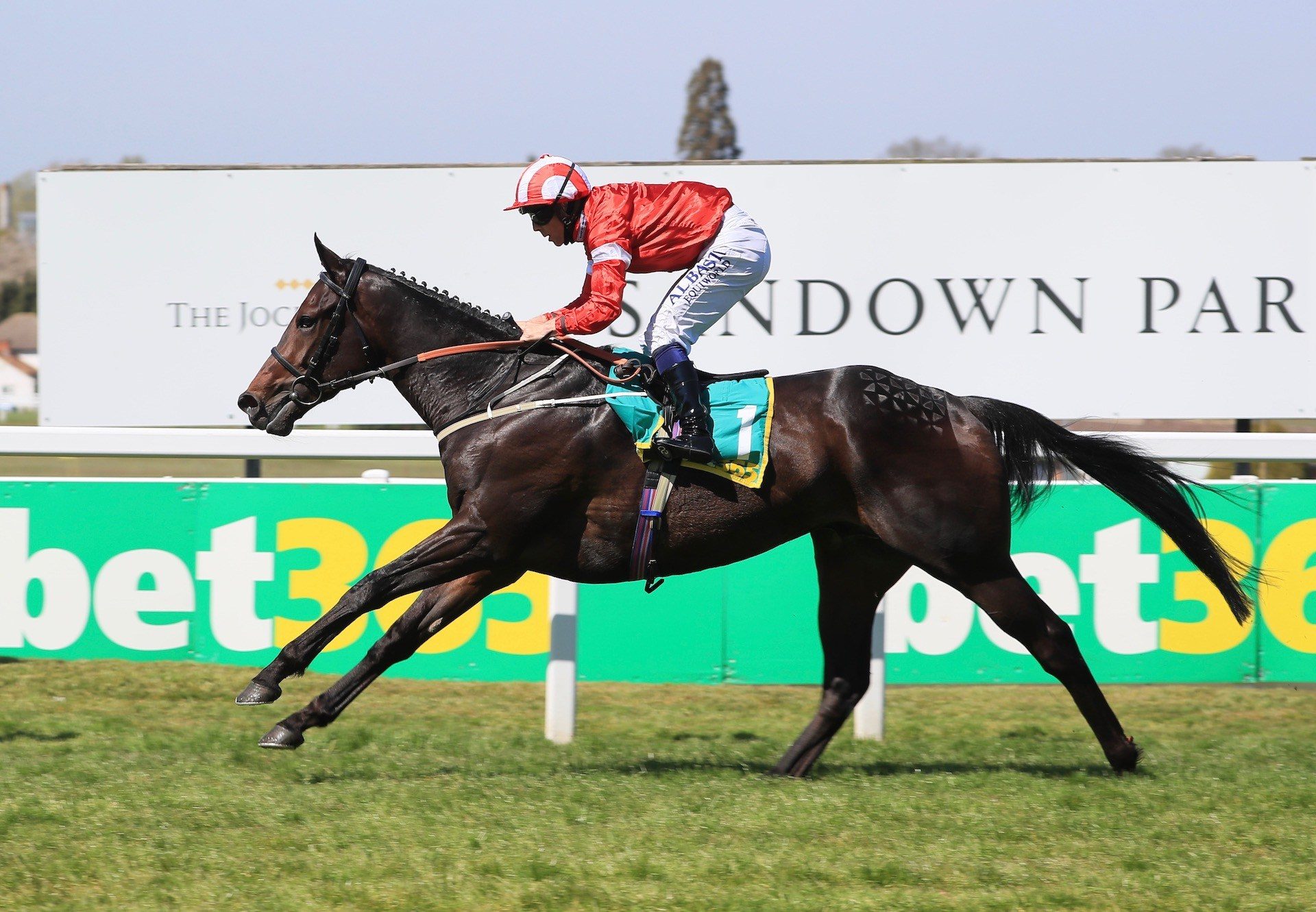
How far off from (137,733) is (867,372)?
10.8 ft

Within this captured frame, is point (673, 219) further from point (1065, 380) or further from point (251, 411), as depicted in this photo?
point (1065, 380)

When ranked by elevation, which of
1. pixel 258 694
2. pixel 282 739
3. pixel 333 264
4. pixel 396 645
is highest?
pixel 333 264

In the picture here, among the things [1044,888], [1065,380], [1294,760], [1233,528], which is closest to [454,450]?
[1044,888]

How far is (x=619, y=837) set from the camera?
402 centimetres

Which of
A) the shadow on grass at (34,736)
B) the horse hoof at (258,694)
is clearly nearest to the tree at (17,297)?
the shadow on grass at (34,736)

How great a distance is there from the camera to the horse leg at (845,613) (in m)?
5.12

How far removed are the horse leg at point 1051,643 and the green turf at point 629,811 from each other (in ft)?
0.49

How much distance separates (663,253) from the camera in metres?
4.78

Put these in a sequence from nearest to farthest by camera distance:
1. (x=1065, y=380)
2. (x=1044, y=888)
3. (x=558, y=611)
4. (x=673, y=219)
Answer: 1. (x=1044, y=888)
2. (x=673, y=219)
3. (x=558, y=611)
4. (x=1065, y=380)

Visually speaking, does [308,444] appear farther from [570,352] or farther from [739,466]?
[739,466]

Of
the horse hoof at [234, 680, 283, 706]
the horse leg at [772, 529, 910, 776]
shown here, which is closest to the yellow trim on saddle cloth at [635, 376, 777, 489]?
the horse leg at [772, 529, 910, 776]

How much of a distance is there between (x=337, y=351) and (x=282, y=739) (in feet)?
4.56

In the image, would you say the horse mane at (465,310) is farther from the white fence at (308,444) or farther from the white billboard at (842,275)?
the white billboard at (842,275)

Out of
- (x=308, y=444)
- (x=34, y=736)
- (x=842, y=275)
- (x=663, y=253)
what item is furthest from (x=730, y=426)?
(x=842, y=275)
